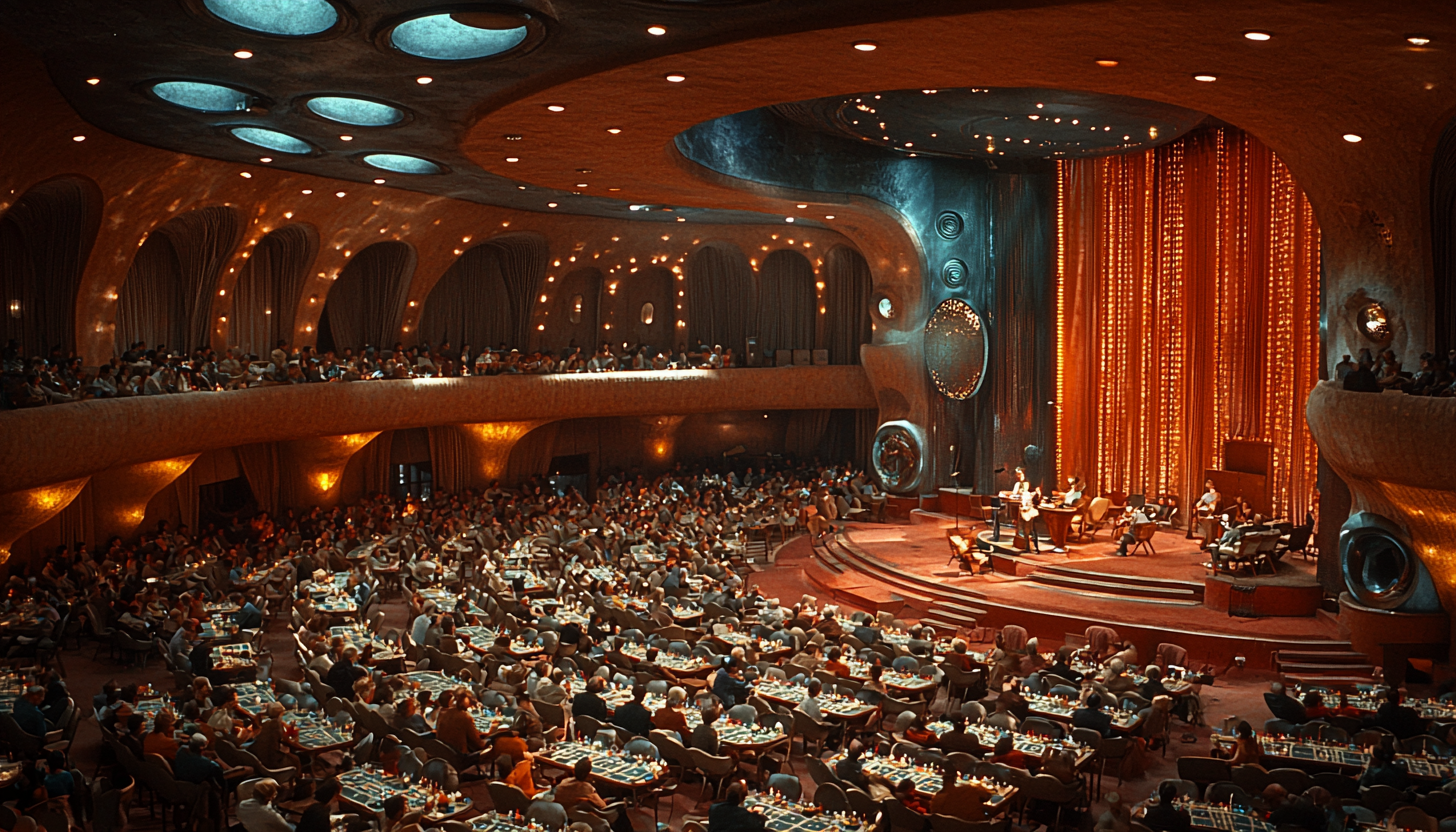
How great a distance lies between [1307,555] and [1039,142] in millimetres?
9013

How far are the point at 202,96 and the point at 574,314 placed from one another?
1772 cm

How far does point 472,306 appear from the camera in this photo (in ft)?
101

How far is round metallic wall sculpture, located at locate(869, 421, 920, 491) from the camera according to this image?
88.4ft

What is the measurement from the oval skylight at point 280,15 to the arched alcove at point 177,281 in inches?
436

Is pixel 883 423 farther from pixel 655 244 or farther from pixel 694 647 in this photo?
pixel 694 647

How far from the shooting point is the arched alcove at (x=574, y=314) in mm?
32031

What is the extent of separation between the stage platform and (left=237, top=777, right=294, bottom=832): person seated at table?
1122 centimetres

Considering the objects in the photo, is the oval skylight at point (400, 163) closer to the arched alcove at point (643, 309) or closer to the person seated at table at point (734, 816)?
the arched alcove at point (643, 309)

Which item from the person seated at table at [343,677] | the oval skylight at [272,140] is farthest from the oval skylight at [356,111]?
the person seated at table at [343,677]

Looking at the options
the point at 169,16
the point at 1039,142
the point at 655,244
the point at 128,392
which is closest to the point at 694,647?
the point at 169,16

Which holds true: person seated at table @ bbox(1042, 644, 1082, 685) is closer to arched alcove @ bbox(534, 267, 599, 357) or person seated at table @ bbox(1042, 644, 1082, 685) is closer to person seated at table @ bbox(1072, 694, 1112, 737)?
person seated at table @ bbox(1072, 694, 1112, 737)

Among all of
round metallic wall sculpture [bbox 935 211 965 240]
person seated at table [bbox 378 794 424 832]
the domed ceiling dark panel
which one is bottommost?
person seated at table [bbox 378 794 424 832]

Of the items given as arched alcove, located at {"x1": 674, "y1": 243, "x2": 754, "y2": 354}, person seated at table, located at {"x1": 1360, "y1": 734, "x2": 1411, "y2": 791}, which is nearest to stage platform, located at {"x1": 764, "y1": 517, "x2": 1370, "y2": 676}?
A: person seated at table, located at {"x1": 1360, "y1": 734, "x2": 1411, "y2": 791}

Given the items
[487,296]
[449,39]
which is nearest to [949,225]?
[487,296]
